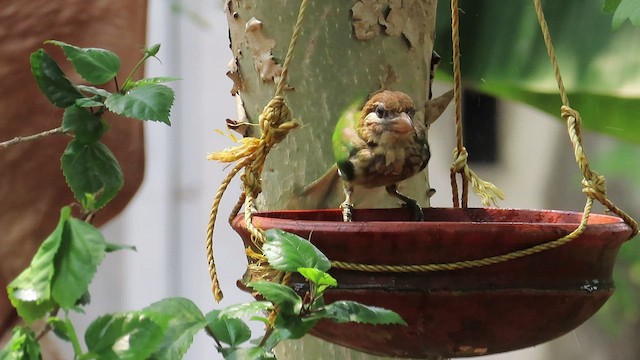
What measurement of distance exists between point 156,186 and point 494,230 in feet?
3.10

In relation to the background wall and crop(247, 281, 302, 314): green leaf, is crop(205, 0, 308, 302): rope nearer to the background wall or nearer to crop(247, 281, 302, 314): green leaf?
crop(247, 281, 302, 314): green leaf

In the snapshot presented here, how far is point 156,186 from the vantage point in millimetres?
1344

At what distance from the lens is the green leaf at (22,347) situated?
318 mm

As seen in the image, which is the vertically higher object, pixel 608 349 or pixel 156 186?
pixel 608 349

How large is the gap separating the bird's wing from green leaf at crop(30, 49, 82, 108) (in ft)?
0.82

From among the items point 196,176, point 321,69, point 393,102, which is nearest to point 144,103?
point 393,102

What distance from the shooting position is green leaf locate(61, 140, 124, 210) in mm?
427

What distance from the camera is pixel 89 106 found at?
43 cm

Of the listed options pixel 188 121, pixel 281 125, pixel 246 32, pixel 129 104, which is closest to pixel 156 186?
pixel 188 121

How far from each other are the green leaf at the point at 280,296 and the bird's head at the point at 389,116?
0.24 m

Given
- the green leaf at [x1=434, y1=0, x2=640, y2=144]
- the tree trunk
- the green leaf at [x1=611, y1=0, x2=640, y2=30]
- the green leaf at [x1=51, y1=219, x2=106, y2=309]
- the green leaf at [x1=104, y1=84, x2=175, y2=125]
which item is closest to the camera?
the green leaf at [x1=51, y1=219, x2=106, y2=309]

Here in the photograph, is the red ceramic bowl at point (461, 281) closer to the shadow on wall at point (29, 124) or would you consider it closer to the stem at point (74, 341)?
the stem at point (74, 341)

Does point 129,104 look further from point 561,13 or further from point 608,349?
point 608,349

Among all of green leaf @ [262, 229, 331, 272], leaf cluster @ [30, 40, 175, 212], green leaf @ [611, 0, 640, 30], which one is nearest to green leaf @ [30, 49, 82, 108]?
leaf cluster @ [30, 40, 175, 212]
